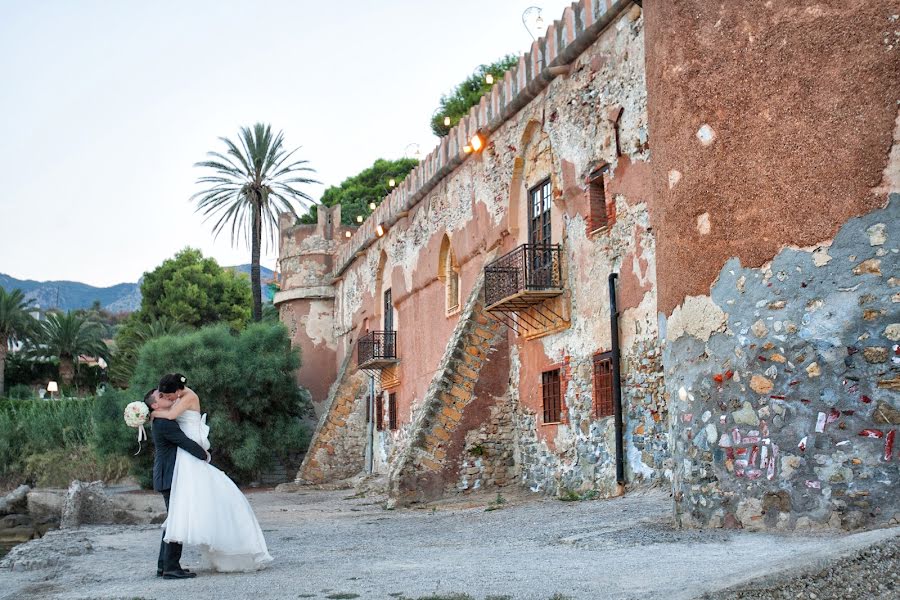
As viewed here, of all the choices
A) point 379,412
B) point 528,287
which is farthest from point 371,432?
point 528,287

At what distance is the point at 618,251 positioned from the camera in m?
14.4

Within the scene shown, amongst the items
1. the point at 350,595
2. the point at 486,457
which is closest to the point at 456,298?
the point at 486,457

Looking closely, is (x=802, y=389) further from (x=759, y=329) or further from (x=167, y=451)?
(x=167, y=451)

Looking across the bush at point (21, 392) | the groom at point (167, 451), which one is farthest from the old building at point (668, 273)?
the bush at point (21, 392)

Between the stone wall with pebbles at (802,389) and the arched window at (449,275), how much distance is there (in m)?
12.8

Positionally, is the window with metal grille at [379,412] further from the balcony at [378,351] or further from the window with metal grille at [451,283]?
the window with metal grille at [451,283]

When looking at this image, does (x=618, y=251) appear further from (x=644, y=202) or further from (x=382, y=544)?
(x=382, y=544)

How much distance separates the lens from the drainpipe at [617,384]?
13930mm

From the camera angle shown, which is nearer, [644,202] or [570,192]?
[644,202]

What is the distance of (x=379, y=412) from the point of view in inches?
1127

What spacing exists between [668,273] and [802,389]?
Answer: 1.92 meters

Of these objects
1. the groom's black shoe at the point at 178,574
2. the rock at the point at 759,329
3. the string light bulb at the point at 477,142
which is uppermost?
the string light bulb at the point at 477,142

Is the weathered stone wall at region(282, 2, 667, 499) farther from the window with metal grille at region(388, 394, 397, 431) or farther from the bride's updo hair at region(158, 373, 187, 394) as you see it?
the bride's updo hair at region(158, 373, 187, 394)

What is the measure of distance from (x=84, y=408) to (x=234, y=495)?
2815 centimetres
